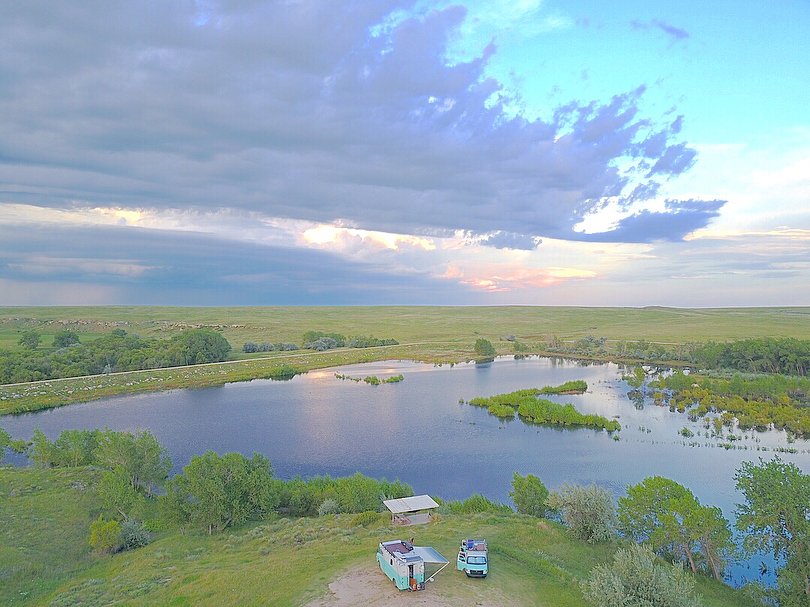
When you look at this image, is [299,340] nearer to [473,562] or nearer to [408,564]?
[473,562]

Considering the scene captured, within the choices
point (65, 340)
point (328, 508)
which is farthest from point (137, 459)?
point (65, 340)

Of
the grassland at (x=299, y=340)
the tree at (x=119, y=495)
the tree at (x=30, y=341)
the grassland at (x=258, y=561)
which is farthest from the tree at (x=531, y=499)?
the tree at (x=30, y=341)

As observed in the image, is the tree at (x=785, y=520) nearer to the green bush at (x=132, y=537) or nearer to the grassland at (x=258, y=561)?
the grassland at (x=258, y=561)

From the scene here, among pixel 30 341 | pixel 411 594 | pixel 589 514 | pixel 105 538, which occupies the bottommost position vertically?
pixel 105 538

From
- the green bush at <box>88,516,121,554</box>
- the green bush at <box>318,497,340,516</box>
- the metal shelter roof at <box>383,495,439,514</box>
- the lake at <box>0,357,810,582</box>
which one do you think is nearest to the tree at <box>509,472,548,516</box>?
the lake at <box>0,357,810,582</box>

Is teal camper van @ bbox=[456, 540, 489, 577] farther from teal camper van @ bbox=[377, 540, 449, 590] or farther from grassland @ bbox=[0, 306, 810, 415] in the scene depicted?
grassland @ bbox=[0, 306, 810, 415]

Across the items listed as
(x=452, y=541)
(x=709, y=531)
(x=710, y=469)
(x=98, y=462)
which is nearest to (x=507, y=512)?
(x=452, y=541)
